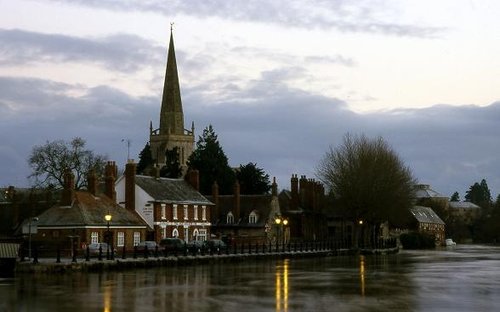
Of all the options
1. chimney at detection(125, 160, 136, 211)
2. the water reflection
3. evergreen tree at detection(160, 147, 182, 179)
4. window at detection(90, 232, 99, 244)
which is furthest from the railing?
evergreen tree at detection(160, 147, 182, 179)

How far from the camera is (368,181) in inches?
3556

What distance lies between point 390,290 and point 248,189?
7894 centimetres

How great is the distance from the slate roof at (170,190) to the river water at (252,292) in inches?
1367

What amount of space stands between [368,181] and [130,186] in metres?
28.1

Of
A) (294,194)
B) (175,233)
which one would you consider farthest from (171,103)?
(175,233)

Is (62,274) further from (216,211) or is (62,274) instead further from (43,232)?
(216,211)

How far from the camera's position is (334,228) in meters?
120

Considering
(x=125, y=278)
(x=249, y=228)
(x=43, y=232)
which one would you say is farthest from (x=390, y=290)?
(x=249, y=228)

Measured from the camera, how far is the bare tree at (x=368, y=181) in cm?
9069

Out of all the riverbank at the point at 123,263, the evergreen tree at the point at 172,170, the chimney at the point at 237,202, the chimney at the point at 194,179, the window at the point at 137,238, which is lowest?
the riverbank at the point at 123,263

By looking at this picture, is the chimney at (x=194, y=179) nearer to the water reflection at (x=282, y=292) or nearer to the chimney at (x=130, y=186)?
the chimney at (x=130, y=186)

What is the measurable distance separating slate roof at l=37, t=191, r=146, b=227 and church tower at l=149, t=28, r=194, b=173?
95282 mm

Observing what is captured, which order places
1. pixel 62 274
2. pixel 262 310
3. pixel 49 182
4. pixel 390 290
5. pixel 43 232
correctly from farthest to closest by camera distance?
pixel 49 182 < pixel 43 232 < pixel 62 274 < pixel 390 290 < pixel 262 310

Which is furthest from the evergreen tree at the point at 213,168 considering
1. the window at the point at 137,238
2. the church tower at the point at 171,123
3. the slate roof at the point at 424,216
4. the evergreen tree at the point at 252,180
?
the church tower at the point at 171,123
